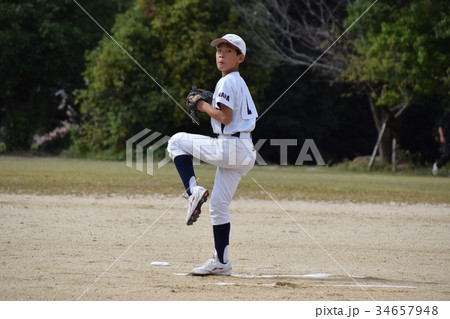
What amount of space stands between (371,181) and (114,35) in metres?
13.3

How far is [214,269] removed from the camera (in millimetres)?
6676

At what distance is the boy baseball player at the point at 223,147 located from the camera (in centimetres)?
623

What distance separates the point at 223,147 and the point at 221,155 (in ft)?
0.24

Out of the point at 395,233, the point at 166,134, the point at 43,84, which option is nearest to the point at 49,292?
the point at 395,233

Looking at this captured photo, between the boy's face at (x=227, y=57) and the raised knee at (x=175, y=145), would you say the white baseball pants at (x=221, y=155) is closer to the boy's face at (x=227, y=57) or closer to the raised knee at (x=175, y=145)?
the raised knee at (x=175, y=145)

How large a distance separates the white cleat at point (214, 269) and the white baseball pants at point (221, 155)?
40cm

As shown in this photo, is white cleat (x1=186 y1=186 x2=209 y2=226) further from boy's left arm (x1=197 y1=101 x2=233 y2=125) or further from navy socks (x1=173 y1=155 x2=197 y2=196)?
boy's left arm (x1=197 y1=101 x2=233 y2=125)

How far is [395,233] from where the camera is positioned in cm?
1034

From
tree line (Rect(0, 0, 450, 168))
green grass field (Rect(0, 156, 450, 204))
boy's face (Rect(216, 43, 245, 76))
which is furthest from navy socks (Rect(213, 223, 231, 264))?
tree line (Rect(0, 0, 450, 168))

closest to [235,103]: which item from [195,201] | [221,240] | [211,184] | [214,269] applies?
[195,201]

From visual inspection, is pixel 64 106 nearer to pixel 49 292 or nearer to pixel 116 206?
pixel 116 206

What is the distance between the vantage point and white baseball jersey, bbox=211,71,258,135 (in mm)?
6242

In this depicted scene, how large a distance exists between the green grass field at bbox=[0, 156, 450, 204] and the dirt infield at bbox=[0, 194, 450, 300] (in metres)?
1.81

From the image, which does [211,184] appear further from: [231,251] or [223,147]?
[223,147]
